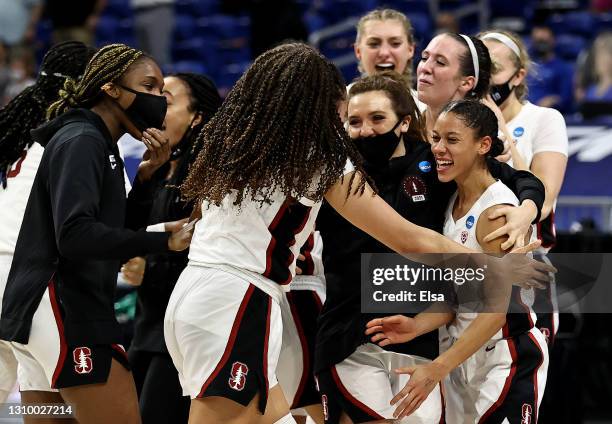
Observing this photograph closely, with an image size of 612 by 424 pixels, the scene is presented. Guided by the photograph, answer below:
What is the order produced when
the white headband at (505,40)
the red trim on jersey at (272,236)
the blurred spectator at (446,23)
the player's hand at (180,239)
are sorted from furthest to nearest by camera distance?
1. the blurred spectator at (446,23)
2. the white headband at (505,40)
3. the player's hand at (180,239)
4. the red trim on jersey at (272,236)

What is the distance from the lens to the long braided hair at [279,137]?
3275mm

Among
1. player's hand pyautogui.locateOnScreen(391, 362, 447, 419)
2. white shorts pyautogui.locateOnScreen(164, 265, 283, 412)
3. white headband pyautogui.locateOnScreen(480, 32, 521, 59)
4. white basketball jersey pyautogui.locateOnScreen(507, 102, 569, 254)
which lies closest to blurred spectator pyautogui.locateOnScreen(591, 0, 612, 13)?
white headband pyautogui.locateOnScreen(480, 32, 521, 59)

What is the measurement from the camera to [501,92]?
15.5ft

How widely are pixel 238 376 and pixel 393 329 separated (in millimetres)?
664

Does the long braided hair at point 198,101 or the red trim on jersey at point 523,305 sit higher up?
the long braided hair at point 198,101

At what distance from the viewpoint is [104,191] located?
3.55 m

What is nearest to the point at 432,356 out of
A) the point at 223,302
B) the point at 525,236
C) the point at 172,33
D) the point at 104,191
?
the point at 525,236

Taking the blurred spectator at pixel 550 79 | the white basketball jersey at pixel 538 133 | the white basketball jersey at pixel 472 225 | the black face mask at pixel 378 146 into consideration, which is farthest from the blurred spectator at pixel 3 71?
the white basketball jersey at pixel 472 225

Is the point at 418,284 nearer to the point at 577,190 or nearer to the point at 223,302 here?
the point at 223,302

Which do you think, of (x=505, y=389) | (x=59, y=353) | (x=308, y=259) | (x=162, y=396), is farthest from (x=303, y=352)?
(x=59, y=353)

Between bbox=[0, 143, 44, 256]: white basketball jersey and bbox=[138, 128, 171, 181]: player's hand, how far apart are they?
422 mm

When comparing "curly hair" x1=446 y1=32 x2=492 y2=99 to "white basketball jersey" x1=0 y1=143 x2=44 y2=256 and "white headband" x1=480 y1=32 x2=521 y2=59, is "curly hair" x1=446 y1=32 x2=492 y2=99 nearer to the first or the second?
"white headband" x1=480 y1=32 x2=521 y2=59

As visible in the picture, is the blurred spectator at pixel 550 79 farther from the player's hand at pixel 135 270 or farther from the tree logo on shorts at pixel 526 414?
the tree logo on shorts at pixel 526 414

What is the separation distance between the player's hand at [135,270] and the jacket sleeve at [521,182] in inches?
61.5
